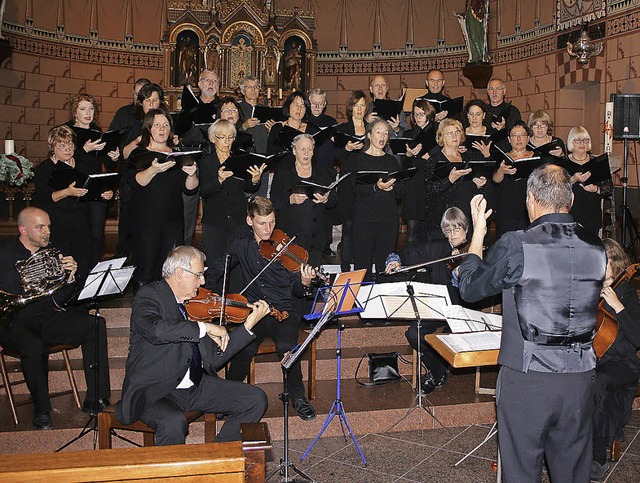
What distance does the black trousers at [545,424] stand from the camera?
296 cm

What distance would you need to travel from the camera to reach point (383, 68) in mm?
11883

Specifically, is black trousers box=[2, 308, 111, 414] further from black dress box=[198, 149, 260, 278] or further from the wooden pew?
the wooden pew

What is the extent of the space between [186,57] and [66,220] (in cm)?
619

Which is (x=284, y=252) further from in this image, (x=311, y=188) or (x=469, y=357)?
(x=469, y=357)

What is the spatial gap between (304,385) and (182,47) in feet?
23.7

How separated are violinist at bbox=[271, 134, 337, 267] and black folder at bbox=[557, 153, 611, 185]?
1.96 m

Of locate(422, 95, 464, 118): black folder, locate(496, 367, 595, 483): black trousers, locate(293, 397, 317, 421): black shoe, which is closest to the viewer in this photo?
locate(496, 367, 595, 483): black trousers

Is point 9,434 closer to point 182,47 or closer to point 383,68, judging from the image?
point 182,47

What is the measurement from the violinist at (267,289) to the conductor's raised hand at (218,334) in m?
0.94

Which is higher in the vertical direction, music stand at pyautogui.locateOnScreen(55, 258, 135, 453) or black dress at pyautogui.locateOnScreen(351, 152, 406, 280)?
black dress at pyautogui.locateOnScreen(351, 152, 406, 280)

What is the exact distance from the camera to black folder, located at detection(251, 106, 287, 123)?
242 inches

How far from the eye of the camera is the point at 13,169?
7.45 m

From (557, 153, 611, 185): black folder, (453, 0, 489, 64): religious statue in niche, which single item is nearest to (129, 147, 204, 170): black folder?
(557, 153, 611, 185): black folder

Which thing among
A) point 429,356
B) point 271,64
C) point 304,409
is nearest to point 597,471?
point 429,356
